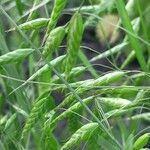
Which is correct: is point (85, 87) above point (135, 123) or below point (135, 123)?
above

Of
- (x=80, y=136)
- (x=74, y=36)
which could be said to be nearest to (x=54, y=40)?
(x=74, y=36)

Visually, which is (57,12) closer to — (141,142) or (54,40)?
(54,40)

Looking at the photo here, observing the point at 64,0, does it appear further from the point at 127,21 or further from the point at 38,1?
the point at 127,21

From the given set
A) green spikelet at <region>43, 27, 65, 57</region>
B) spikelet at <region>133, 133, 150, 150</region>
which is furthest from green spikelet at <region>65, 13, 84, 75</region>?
spikelet at <region>133, 133, 150, 150</region>

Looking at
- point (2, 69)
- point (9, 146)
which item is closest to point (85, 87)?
point (2, 69)

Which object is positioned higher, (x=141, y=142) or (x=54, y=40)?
(x=54, y=40)
